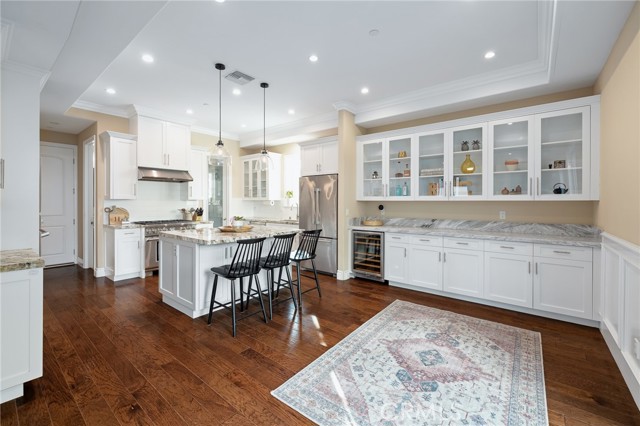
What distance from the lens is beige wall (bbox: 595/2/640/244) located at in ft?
7.05

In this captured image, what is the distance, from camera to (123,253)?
5031 millimetres

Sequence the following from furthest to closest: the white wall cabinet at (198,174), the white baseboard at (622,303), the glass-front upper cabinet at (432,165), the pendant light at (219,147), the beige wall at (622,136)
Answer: the white wall cabinet at (198,174), the glass-front upper cabinet at (432,165), the pendant light at (219,147), the beige wall at (622,136), the white baseboard at (622,303)

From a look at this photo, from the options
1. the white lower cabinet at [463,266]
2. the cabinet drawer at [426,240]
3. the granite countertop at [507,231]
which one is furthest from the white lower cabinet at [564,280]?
the cabinet drawer at [426,240]

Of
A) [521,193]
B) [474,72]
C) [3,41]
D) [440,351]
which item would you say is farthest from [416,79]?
[3,41]

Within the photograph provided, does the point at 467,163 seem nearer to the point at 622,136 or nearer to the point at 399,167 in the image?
the point at 399,167

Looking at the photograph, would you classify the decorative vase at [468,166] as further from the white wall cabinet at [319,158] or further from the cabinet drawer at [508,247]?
the white wall cabinet at [319,158]

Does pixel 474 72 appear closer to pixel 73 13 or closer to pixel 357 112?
pixel 357 112

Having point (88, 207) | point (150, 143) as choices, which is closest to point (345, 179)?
point (150, 143)

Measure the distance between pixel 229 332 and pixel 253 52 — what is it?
9.92ft

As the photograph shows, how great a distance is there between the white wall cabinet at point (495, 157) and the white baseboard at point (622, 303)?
1053 mm

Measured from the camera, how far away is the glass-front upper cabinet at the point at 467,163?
4.23 metres

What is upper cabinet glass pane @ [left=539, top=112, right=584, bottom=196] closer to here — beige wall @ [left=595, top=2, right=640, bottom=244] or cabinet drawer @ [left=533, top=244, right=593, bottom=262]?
beige wall @ [left=595, top=2, right=640, bottom=244]

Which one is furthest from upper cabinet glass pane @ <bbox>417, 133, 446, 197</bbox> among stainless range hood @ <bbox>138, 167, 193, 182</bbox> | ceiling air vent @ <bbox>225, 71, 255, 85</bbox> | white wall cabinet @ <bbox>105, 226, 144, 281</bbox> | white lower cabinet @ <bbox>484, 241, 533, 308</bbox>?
white wall cabinet @ <bbox>105, 226, 144, 281</bbox>

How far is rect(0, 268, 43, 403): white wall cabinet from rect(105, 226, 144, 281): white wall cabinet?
10.5ft
